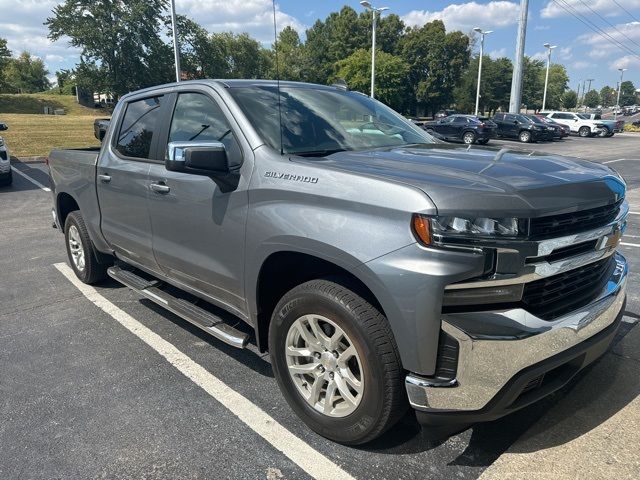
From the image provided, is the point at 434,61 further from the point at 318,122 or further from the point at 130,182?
the point at 318,122

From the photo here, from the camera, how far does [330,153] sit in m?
3.00

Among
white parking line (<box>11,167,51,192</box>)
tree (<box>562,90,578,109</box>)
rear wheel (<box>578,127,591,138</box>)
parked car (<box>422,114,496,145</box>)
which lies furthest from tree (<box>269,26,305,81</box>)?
tree (<box>562,90,578,109</box>)

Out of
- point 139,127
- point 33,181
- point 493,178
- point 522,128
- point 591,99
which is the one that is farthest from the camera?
point 591,99

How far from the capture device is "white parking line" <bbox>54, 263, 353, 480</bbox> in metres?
2.51

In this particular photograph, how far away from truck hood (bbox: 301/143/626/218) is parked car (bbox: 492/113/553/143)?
30336 mm

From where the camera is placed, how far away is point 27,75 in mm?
83125

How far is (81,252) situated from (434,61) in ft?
229

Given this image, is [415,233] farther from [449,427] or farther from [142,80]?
[142,80]

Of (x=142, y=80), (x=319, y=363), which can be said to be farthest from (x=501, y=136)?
(x=142, y=80)

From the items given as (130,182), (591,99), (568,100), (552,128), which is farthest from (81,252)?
(591,99)

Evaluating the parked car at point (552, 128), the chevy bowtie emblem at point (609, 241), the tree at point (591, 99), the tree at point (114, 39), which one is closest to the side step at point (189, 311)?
the chevy bowtie emblem at point (609, 241)

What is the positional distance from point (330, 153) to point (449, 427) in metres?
1.63

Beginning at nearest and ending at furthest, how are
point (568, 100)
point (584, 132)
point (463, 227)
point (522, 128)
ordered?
point (463, 227), point (522, 128), point (584, 132), point (568, 100)

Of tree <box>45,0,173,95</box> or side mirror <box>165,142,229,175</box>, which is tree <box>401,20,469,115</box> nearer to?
tree <box>45,0,173,95</box>
